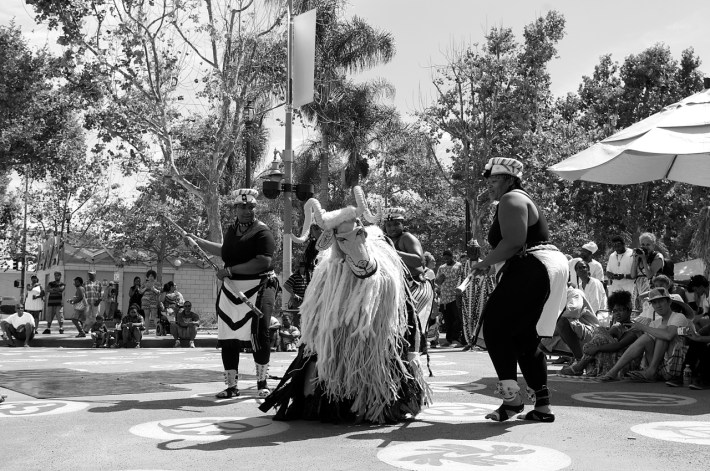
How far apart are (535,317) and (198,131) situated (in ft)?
61.8

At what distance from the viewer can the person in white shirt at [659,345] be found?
862 centimetres

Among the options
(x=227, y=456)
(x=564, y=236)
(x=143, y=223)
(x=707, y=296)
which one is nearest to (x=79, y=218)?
(x=143, y=223)

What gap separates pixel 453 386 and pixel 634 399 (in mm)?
1724

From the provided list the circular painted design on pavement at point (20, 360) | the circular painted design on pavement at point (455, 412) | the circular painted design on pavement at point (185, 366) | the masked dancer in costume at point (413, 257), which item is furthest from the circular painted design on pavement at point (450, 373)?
the circular painted design on pavement at point (20, 360)

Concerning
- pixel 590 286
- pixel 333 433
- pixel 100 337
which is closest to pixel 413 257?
pixel 333 433

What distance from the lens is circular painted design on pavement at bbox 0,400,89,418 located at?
247 inches

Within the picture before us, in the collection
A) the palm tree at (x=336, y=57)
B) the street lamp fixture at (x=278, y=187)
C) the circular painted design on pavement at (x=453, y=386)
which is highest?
the palm tree at (x=336, y=57)

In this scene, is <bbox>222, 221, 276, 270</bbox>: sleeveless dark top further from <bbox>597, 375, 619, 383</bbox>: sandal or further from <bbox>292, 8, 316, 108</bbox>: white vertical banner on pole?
<bbox>292, 8, 316, 108</bbox>: white vertical banner on pole

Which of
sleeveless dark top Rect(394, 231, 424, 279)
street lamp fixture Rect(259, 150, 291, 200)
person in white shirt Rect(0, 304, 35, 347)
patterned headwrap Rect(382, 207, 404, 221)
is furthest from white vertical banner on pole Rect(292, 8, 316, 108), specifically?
sleeveless dark top Rect(394, 231, 424, 279)

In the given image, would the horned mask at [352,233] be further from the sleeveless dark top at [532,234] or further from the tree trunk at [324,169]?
the tree trunk at [324,169]

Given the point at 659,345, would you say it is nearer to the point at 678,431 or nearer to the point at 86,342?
the point at 678,431

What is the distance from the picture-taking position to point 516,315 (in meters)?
5.82

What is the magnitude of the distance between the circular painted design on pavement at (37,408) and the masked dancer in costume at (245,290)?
1.31m

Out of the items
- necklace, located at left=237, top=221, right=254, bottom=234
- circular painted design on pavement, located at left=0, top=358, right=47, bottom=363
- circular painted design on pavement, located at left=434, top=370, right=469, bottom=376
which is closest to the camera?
necklace, located at left=237, top=221, right=254, bottom=234
